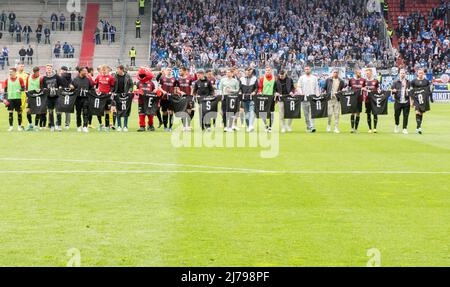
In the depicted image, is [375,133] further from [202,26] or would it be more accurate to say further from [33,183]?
[202,26]

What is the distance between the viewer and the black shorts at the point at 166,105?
3152cm

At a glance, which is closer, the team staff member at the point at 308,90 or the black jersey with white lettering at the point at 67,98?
the black jersey with white lettering at the point at 67,98

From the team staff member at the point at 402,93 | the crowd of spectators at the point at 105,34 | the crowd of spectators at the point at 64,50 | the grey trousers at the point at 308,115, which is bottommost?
the grey trousers at the point at 308,115

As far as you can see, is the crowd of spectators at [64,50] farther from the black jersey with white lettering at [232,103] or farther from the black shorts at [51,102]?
the black jersey with white lettering at [232,103]

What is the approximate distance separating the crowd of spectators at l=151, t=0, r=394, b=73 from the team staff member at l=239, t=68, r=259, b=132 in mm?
33568

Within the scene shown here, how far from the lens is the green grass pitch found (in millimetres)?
10922

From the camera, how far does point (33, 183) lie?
17.2m

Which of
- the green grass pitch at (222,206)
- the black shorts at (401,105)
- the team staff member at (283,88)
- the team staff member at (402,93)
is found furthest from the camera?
the team staff member at (283,88)

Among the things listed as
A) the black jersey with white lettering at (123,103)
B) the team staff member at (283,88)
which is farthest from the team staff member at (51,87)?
the team staff member at (283,88)

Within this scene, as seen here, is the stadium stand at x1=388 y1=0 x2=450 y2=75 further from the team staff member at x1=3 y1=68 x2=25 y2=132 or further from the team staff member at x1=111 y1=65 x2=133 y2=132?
the team staff member at x1=3 y1=68 x2=25 y2=132

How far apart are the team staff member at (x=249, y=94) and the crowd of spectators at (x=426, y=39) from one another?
3633 centimetres

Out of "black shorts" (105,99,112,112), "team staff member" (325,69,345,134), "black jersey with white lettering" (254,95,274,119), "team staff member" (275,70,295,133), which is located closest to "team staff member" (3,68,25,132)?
"black shorts" (105,99,112,112)

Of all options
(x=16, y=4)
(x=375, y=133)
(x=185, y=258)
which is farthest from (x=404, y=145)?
(x=16, y=4)

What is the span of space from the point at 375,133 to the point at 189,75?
6618mm
